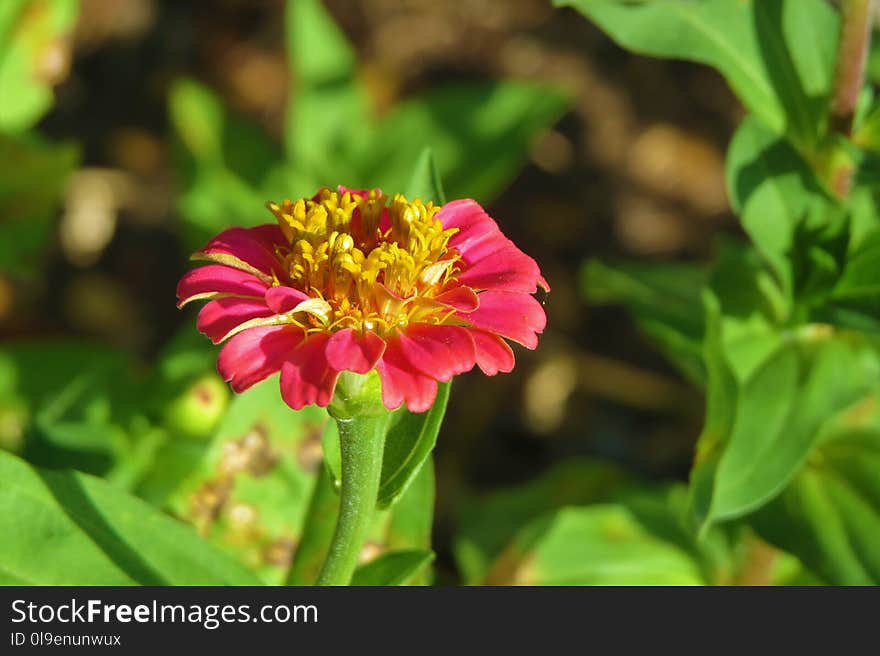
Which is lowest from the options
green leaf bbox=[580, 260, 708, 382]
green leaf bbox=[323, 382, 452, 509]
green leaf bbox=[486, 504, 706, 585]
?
green leaf bbox=[486, 504, 706, 585]

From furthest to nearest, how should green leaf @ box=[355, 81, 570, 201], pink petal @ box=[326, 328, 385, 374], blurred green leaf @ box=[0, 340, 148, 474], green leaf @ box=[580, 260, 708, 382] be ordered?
green leaf @ box=[355, 81, 570, 201] → green leaf @ box=[580, 260, 708, 382] → blurred green leaf @ box=[0, 340, 148, 474] → pink petal @ box=[326, 328, 385, 374]

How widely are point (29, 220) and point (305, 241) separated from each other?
1527mm

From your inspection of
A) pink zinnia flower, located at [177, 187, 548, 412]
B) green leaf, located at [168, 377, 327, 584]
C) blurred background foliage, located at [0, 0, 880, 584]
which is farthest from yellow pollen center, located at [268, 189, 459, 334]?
green leaf, located at [168, 377, 327, 584]

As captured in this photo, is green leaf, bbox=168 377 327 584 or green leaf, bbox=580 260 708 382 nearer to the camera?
green leaf, bbox=168 377 327 584

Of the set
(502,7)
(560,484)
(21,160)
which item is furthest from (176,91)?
(560,484)

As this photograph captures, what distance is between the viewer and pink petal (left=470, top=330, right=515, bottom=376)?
119 centimetres

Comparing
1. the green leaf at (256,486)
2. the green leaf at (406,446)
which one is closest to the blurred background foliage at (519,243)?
the green leaf at (256,486)

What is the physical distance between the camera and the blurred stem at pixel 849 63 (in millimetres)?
1692

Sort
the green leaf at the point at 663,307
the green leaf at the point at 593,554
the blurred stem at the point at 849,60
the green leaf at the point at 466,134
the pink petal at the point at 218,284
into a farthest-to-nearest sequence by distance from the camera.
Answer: the green leaf at the point at 466,134 < the green leaf at the point at 593,554 < the green leaf at the point at 663,307 < the blurred stem at the point at 849,60 < the pink petal at the point at 218,284

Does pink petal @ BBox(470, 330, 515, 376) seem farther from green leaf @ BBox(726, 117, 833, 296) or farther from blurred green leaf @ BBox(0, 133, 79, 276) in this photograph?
blurred green leaf @ BBox(0, 133, 79, 276)

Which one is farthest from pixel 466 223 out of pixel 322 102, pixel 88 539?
pixel 322 102

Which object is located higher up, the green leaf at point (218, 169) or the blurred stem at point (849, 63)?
the blurred stem at point (849, 63)

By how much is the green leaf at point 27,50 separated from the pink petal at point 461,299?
169 cm

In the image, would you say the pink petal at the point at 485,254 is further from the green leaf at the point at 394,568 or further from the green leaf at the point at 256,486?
the green leaf at the point at 256,486
